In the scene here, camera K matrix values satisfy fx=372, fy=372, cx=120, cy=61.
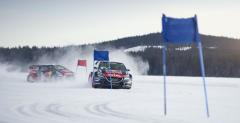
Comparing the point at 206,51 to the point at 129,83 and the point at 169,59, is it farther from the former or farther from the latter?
the point at 129,83

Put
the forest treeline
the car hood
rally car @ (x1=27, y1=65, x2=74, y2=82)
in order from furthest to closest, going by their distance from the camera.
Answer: the forest treeline < rally car @ (x1=27, y1=65, x2=74, y2=82) < the car hood

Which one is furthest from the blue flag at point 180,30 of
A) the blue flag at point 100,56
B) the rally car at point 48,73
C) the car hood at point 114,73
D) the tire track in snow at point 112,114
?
the rally car at point 48,73

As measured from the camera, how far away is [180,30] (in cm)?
929

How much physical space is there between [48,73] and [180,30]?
62.0ft

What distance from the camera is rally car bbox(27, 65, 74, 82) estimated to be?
2673 cm

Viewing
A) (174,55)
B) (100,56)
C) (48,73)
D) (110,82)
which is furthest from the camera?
(174,55)

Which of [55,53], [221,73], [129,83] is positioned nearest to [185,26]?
[129,83]

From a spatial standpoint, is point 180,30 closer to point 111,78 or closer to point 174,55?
point 111,78

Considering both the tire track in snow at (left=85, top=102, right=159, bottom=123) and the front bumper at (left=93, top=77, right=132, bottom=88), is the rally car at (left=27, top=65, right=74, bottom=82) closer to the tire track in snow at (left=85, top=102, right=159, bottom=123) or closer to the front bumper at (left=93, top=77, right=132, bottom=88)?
the front bumper at (left=93, top=77, right=132, bottom=88)

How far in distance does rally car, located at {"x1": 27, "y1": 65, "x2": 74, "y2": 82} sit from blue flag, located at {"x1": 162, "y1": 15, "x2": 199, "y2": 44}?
18151 millimetres

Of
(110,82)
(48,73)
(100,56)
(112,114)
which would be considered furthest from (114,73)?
(112,114)

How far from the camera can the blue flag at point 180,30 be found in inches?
362

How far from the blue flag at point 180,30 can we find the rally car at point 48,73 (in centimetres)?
1815

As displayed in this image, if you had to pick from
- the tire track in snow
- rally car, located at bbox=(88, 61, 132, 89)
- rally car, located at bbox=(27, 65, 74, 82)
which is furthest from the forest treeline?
the tire track in snow
